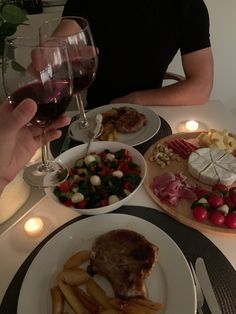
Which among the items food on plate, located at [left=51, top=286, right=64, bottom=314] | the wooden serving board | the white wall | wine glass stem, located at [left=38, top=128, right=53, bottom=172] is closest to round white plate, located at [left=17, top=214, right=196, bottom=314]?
food on plate, located at [left=51, top=286, right=64, bottom=314]

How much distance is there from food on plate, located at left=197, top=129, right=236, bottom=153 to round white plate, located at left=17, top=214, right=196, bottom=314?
47cm

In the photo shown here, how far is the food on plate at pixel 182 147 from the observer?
1.18 meters

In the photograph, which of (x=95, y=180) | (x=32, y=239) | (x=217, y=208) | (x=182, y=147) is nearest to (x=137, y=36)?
(x=182, y=147)

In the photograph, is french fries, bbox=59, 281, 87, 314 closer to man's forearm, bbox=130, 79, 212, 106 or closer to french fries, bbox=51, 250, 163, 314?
french fries, bbox=51, 250, 163, 314

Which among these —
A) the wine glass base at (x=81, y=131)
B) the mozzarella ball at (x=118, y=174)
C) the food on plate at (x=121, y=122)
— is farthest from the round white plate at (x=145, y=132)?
the mozzarella ball at (x=118, y=174)

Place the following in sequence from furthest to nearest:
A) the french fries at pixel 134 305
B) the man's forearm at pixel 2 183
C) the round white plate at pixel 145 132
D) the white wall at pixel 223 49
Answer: the white wall at pixel 223 49
the round white plate at pixel 145 132
the man's forearm at pixel 2 183
the french fries at pixel 134 305

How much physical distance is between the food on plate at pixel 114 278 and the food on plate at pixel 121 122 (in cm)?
54

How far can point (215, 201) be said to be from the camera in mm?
937

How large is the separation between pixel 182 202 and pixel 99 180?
271 mm

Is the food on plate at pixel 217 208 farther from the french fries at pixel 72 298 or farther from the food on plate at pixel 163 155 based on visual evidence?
the french fries at pixel 72 298

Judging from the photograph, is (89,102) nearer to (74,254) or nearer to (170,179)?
(170,179)

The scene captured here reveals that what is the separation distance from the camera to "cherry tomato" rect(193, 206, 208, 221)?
91 centimetres

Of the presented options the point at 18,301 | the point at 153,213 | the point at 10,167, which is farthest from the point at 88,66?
the point at 18,301

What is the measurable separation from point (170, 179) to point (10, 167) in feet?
1.65
